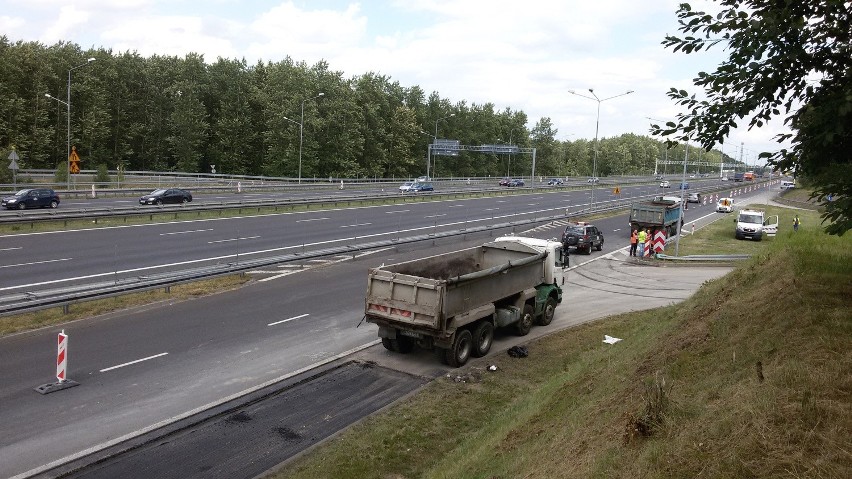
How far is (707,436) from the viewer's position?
5684 mm

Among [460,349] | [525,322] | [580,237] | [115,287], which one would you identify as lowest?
[460,349]

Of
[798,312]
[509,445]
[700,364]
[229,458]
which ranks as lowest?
[229,458]

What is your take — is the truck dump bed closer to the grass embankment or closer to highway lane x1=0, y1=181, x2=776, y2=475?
the grass embankment

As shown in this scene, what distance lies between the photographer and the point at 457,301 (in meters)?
13.4

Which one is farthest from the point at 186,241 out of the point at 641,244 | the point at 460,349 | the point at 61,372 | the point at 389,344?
the point at 641,244

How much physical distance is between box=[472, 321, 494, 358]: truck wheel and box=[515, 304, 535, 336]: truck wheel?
1519 millimetres

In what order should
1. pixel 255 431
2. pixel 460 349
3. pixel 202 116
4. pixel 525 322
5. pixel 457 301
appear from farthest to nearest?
pixel 202 116
pixel 525 322
pixel 460 349
pixel 457 301
pixel 255 431

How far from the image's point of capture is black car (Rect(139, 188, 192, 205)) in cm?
4122

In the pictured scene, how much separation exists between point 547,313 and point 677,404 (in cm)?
1086

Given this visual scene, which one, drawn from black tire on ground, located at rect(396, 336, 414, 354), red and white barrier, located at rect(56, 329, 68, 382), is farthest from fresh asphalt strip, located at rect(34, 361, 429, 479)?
red and white barrier, located at rect(56, 329, 68, 382)

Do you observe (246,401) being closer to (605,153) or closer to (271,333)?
(271,333)

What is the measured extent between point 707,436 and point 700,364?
9.16 feet

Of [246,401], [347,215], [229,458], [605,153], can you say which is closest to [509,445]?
[229,458]

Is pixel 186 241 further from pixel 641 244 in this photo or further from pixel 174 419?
pixel 641 244
